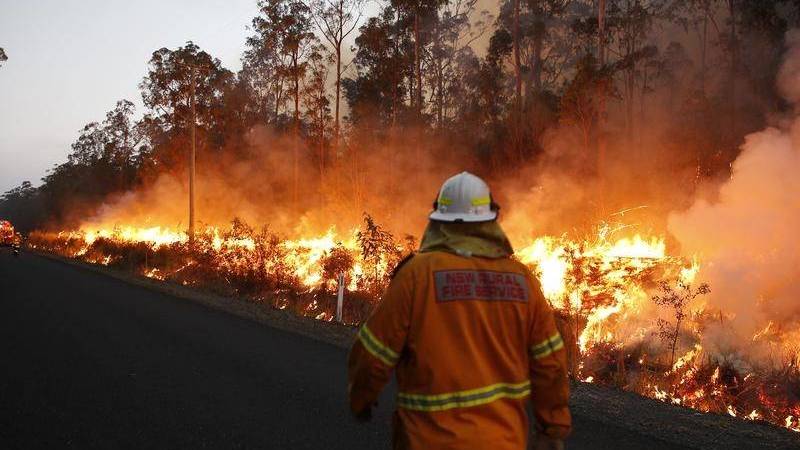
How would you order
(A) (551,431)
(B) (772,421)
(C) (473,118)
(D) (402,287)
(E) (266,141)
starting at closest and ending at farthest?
(D) (402,287), (A) (551,431), (B) (772,421), (C) (473,118), (E) (266,141)

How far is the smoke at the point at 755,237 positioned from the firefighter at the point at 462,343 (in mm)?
7841

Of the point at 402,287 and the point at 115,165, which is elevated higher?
the point at 115,165

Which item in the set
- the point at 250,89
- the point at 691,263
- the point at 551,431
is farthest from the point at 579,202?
the point at 250,89

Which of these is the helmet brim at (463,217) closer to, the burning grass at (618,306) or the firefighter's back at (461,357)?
the firefighter's back at (461,357)

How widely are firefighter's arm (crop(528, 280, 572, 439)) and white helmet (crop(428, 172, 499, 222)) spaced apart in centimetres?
36

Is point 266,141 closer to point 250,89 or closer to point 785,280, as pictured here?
point 250,89

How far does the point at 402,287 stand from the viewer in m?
2.31

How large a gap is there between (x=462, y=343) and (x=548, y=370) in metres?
0.41

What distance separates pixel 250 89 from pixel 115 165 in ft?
86.2

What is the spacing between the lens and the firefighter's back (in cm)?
226

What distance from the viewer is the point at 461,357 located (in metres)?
2.30

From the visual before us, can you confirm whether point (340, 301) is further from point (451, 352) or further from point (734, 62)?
point (734, 62)

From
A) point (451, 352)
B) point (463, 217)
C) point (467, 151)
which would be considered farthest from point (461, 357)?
point (467, 151)

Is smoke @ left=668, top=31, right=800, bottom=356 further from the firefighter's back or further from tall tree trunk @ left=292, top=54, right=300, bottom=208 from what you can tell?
tall tree trunk @ left=292, top=54, right=300, bottom=208
